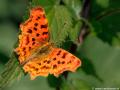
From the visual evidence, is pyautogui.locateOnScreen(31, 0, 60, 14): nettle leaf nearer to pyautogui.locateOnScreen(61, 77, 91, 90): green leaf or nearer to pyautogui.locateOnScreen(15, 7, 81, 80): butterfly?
pyautogui.locateOnScreen(15, 7, 81, 80): butterfly

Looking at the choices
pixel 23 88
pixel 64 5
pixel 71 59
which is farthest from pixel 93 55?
pixel 71 59

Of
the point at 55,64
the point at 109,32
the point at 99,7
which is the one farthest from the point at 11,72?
the point at 99,7

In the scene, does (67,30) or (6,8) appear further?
(6,8)

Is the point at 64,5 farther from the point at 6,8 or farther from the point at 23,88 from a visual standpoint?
the point at 6,8

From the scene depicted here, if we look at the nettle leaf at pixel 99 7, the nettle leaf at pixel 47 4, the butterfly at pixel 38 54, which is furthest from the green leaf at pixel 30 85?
the nettle leaf at pixel 47 4

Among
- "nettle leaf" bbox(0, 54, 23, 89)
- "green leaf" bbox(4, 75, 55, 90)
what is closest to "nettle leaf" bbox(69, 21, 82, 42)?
"nettle leaf" bbox(0, 54, 23, 89)
